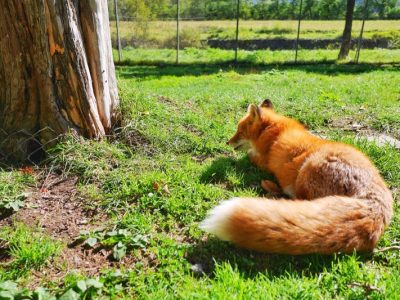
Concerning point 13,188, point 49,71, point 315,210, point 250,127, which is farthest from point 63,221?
point 250,127

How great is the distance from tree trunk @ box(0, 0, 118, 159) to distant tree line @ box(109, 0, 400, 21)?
48.6 ft

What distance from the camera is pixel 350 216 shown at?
2.58 m

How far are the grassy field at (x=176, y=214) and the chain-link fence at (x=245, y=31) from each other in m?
11.2

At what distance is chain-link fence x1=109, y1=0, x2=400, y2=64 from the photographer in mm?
17250

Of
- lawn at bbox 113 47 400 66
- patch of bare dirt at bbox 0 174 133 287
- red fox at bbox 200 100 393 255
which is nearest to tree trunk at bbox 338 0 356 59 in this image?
lawn at bbox 113 47 400 66

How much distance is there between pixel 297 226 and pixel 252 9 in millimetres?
22562

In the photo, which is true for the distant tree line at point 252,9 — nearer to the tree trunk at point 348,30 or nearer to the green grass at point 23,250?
the tree trunk at point 348,30

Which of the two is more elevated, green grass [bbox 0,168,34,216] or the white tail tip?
the white tail tip

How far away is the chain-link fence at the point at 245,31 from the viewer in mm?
17250

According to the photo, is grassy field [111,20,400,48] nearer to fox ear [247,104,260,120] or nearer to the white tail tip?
fox ear [247,104,260,120]

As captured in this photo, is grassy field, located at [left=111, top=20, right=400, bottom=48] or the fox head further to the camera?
grassy field, located at [left=111, top=20, right=400, bottom=48]

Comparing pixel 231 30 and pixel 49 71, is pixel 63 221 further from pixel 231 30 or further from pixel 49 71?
Answer: pixel 231 30

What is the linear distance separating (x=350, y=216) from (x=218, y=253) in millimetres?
1075

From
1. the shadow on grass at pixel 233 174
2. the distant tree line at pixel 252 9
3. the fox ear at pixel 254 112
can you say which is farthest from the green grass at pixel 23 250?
the distant tree line at pixel 252 9
